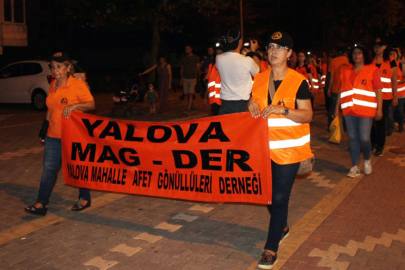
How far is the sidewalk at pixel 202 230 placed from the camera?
5094 mm

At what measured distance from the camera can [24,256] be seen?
5.19 meters

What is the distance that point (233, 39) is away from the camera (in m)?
7.33

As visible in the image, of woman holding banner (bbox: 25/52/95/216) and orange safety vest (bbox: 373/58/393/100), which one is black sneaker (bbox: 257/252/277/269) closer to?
woman holding banner (bbox: 25/52/95/216)

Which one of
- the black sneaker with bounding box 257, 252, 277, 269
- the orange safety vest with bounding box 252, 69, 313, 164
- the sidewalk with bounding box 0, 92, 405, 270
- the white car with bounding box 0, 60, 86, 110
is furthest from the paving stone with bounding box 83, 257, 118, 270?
the white car with bounding box 0, 60, 86, 110

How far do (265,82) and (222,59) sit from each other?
2669 millimetres

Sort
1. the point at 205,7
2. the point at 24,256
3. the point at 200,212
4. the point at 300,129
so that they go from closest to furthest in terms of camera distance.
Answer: the point at 300,129
the point at 24,256
the point at 200,212
the point at 205,7

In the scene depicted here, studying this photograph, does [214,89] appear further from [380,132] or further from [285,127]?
[285,127]

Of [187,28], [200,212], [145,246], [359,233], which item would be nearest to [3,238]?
[145,246]

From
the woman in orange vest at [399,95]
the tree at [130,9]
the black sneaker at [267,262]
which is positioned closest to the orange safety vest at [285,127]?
the black sneaker at [267,262]

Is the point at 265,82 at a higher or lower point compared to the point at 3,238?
higher

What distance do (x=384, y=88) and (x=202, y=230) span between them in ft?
19.5

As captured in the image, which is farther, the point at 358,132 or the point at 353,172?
the point at 353,172

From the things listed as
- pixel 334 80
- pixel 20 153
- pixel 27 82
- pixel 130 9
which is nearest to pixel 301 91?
pixel 20 153

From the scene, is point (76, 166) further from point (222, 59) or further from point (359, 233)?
point (359, 233)
